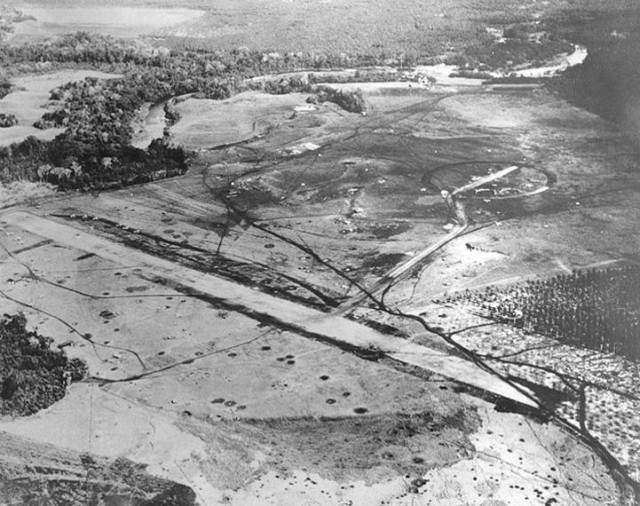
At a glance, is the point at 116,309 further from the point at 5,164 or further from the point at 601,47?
the point at 601,47

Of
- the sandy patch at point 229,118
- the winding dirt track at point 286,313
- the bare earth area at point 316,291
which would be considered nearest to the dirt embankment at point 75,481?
the bare earth area at point 316,291

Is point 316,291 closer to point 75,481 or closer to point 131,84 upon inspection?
point 75,481

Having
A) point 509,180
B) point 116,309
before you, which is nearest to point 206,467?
point 116,309

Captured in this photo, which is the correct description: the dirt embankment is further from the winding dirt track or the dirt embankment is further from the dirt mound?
the winding dirt track

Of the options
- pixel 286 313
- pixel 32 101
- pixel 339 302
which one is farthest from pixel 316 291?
pixel 32 101

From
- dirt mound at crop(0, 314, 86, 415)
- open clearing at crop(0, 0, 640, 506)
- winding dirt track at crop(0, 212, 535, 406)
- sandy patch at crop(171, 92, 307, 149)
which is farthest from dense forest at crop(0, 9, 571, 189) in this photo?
dirt mound at crop(0, 314, 86, 415)
